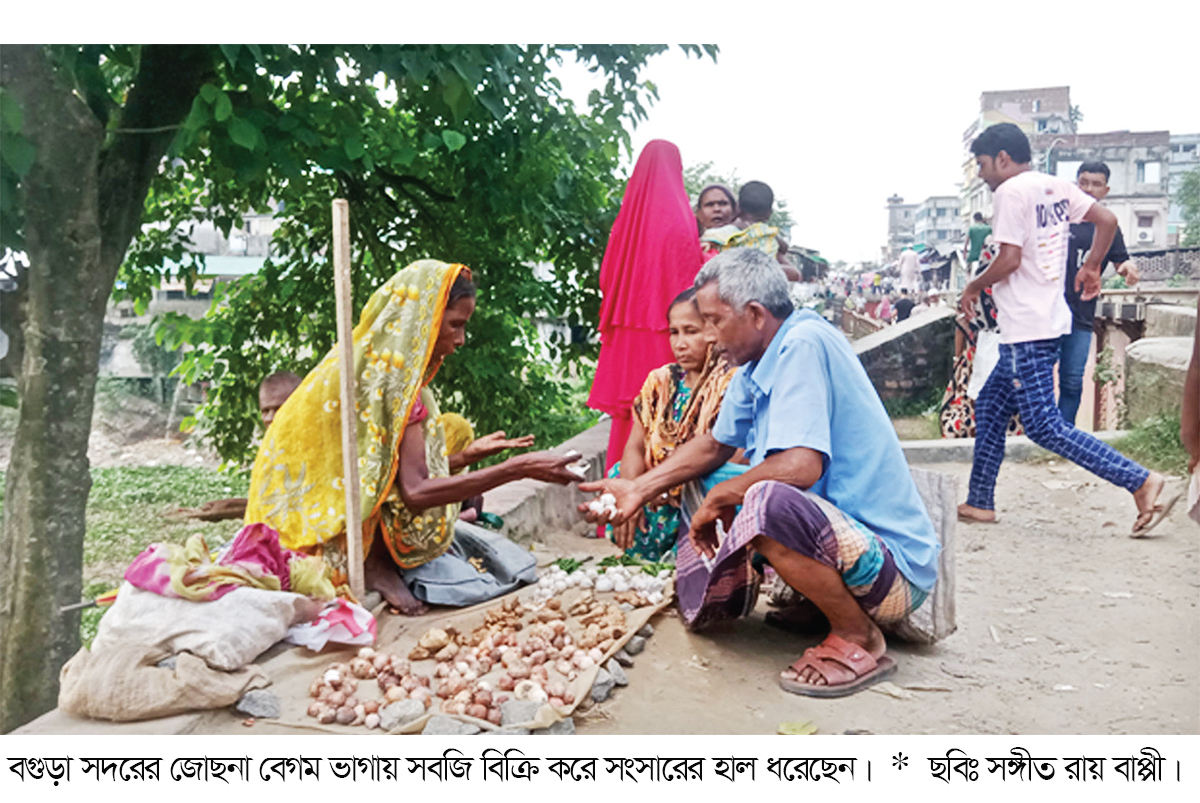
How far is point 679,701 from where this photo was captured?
270 cm

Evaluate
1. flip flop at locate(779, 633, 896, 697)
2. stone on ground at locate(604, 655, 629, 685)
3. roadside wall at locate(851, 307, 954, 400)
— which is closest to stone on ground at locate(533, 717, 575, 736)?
stone on ground at locate(604, 655, 629, 685)

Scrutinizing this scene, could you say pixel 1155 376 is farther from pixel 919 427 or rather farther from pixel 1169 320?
pixel 919 427

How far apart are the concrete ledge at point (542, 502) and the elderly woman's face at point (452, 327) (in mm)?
1222

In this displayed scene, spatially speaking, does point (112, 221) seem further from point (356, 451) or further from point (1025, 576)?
point (1025, 576)

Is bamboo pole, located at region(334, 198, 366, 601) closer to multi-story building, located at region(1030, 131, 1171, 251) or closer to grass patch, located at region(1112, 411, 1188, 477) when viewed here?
multi-story building, located at region(1030, 131, 1171, 251)

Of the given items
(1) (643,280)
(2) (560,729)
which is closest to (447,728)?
(2) (560,729)

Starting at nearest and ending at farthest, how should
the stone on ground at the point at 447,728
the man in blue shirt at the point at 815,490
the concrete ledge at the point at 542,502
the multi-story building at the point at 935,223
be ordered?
the stone on ground at the point at 447,728 < the man in blue shirt at the point at 815,490 < the concrete ledge at the point at 542,502 < the multi-story building at the point at 935,223

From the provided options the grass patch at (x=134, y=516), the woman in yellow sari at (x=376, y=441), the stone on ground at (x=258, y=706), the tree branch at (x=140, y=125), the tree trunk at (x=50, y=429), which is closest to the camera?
the stone on ground at (x=258, y=706)

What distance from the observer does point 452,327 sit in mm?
3383

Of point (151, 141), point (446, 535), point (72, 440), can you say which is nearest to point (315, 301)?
point (151, 141)

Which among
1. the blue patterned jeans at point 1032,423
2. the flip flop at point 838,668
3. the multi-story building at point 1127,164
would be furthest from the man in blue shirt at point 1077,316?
the flip flop at point 838,668

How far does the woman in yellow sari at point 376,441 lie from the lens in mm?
3254

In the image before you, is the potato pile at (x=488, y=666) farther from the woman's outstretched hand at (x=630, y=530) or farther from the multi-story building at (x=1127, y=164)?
the multi-story building at (x=1127, y=164)
